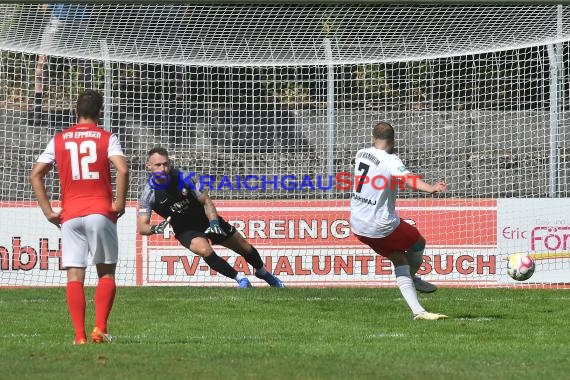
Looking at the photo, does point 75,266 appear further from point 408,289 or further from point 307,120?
point 307,120

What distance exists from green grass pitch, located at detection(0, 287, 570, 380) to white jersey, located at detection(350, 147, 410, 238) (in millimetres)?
916

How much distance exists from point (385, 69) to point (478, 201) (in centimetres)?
250

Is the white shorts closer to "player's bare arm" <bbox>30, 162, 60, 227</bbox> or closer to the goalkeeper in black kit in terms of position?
"player's bare arm" <bbox>30, 162, 60, 227</bbox>

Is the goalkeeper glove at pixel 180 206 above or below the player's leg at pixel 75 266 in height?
above

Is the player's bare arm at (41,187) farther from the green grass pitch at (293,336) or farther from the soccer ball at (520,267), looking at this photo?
the soccer ball at (520,267)

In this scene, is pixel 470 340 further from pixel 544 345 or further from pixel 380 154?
pixel 380 154

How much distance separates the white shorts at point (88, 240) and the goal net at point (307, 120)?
25.1ft

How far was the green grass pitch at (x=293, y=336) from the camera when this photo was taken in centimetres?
715

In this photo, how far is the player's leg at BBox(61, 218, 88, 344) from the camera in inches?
342

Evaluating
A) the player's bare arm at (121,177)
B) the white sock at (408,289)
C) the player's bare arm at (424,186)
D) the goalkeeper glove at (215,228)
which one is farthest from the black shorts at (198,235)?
the player's bare arm at (121,177)

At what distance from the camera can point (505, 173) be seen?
18.4 m

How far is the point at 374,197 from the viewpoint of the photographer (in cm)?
1110

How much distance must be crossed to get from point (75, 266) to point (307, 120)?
32.6 ft

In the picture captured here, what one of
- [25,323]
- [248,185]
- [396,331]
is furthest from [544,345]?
[248,185]
